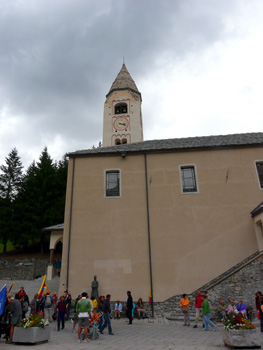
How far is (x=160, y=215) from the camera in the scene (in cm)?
1670

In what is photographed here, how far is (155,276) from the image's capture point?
1534 cm

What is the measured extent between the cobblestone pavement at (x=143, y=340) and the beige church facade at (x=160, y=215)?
13.5 feet

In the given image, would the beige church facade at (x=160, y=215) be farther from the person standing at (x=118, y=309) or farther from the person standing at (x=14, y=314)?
the person standing at (x=14, y=314)

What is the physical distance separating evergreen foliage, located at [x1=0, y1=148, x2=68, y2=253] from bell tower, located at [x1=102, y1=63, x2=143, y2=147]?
414 inches

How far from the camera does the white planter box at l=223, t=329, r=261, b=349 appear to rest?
6.93 m

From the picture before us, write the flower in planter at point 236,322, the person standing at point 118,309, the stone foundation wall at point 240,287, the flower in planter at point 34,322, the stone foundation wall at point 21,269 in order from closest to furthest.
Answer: the flower in planter at point 236,322 → the flower in planter at point 34,322 → the stone foundation wall at point 240,287 → the person standing at point 118,309 → the stone foundation wall at point 21,269

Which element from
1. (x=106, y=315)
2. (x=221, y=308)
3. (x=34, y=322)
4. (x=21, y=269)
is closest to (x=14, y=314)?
(x=34, y=322)

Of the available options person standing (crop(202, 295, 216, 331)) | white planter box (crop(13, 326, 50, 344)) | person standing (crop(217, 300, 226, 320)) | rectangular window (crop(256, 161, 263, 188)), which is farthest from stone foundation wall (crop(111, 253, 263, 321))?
white planter box (crop(13, 326, 50, 344))

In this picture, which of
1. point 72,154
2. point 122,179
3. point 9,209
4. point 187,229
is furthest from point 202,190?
point 9,209

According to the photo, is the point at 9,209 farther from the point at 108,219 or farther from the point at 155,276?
the point at 155,276

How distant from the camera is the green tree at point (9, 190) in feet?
109

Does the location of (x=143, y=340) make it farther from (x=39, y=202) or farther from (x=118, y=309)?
(x=39, y=202)

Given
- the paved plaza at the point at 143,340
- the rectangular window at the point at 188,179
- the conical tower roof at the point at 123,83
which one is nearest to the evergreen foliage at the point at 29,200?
the conical tower roof at the point at 123,83

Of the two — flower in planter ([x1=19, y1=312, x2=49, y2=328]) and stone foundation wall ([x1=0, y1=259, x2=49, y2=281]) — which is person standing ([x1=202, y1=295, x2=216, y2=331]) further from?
stone foundation wall ([x1=0, y1=259, x2=49, y2=281])
